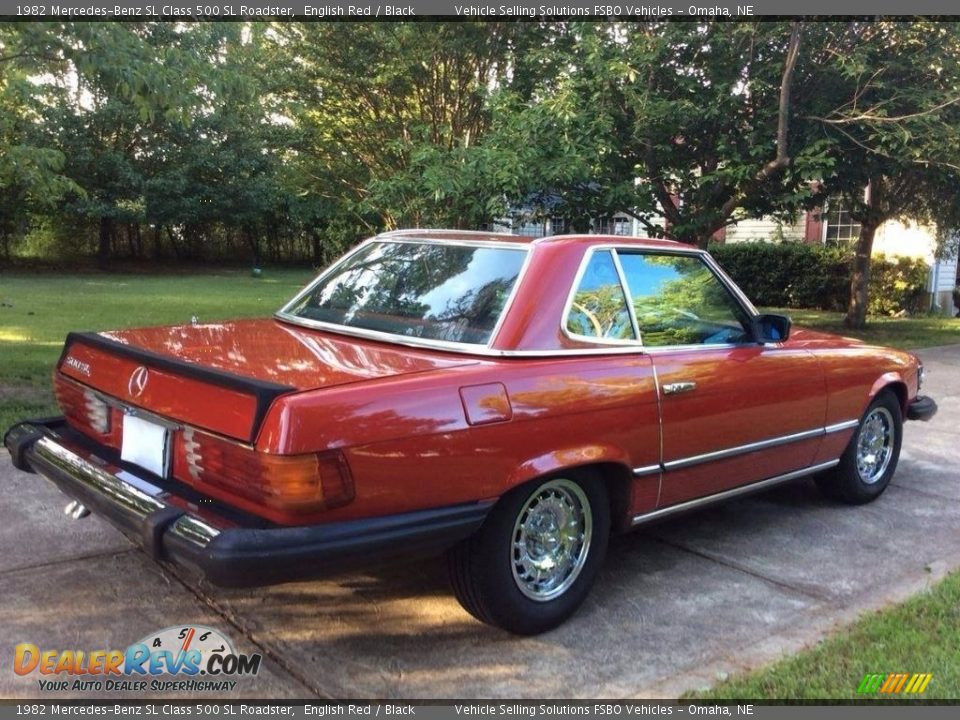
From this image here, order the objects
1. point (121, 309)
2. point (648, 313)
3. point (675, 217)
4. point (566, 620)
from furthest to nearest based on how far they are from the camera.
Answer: point (121, 309), point (675, 217), point (648, 313), point (566, 620)

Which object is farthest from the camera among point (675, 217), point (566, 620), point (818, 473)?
point (675, 217)

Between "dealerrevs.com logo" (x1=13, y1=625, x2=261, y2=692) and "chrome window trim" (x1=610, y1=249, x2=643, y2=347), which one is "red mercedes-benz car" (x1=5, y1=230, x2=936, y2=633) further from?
"dealerrevs.com logo" (x1=13, y1=625, x2=261, y2=692)

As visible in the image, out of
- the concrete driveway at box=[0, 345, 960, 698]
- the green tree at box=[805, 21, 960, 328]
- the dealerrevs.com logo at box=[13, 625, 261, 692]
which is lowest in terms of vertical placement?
the dealerrevs.com logo at box=[13, 625, 261, 692]

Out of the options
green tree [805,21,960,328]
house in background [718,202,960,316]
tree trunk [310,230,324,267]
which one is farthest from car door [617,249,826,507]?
Answer: tree trunk [310,230,324,267]

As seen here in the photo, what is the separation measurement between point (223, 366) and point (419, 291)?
1059 millimetres

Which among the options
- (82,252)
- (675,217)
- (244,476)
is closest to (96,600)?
(244,476)

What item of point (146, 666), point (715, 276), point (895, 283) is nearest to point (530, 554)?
point (146, 666)

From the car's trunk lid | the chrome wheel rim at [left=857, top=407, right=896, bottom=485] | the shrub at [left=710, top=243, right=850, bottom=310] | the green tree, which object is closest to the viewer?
the car's trunk lid

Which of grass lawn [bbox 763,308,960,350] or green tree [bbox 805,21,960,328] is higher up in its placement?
green tree [bbox 805,21,960,328]

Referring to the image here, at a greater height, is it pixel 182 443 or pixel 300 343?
pixel 300 343

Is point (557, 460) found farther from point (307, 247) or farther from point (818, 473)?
point (307, 247)

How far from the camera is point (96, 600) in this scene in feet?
12.0

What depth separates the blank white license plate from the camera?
127 inches

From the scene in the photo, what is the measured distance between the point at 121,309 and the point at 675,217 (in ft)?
31.2
